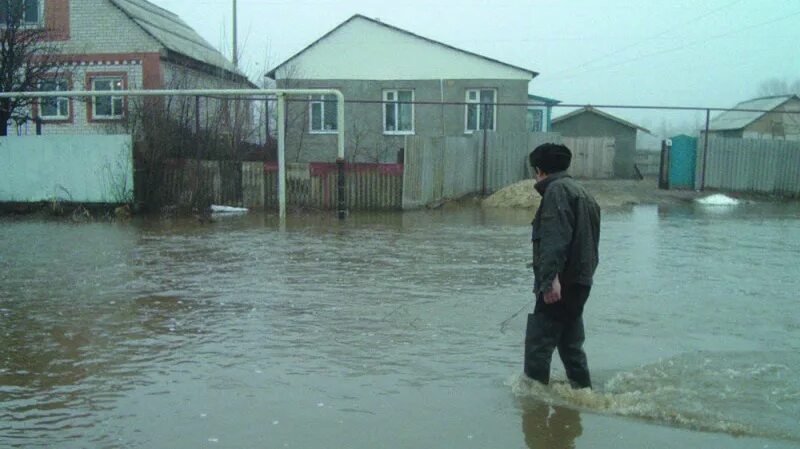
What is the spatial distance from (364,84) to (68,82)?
1043 centimetres

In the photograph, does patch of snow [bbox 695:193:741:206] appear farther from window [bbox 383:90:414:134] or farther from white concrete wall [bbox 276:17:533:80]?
window [bbox 383:90:414:134]

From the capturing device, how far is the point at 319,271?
9.60 metres

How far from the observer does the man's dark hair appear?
16.4 feet

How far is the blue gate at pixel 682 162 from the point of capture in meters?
22.0

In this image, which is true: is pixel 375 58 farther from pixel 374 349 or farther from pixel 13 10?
pixel 374 349

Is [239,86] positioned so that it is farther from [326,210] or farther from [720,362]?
[720,362]

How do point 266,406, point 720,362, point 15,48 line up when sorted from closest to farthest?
point 266,406 < point 720,362 < point 15,48

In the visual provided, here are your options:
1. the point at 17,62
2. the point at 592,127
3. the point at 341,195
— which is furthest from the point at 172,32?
the point at 592,127

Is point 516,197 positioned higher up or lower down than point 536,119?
lower down

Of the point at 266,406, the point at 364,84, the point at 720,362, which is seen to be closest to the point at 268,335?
the point at 266,406

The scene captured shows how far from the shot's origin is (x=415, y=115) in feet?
89.9

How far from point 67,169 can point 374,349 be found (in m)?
13.2

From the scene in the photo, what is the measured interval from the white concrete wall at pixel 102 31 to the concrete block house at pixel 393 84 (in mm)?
4675

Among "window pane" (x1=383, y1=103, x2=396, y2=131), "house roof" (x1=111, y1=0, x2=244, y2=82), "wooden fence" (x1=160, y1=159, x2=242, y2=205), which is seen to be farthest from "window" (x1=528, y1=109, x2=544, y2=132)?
"wooden fence" (x1=160, y1=159, x2=242, y2=205)
